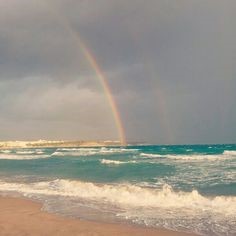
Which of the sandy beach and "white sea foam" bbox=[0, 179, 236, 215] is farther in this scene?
"white sea foam" bbox=[0, 179, 236, 215]

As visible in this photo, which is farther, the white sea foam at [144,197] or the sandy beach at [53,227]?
the white sea foam at [144,197]

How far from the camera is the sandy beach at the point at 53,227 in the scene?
8.68 m

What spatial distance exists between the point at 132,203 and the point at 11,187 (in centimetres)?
805

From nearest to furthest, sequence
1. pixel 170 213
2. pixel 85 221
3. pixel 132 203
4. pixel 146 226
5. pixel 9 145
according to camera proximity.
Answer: pixel 146 226
pixel 85 221
pixel 170 213
pixel 132 203
pixel 9 145

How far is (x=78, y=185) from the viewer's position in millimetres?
19234

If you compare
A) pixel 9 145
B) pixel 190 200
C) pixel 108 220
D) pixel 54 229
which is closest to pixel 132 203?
pixel 190 200

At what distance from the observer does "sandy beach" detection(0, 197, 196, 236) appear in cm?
868

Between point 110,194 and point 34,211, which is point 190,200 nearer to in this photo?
point 110,194

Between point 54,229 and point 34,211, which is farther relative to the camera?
point 34,211

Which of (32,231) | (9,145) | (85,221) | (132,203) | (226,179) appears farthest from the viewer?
(9,145)

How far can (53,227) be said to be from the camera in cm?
928

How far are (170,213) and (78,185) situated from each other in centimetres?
859

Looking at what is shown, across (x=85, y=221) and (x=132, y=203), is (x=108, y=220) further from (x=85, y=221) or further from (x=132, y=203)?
(x=132, y=203)

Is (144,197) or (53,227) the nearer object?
(53,227)
